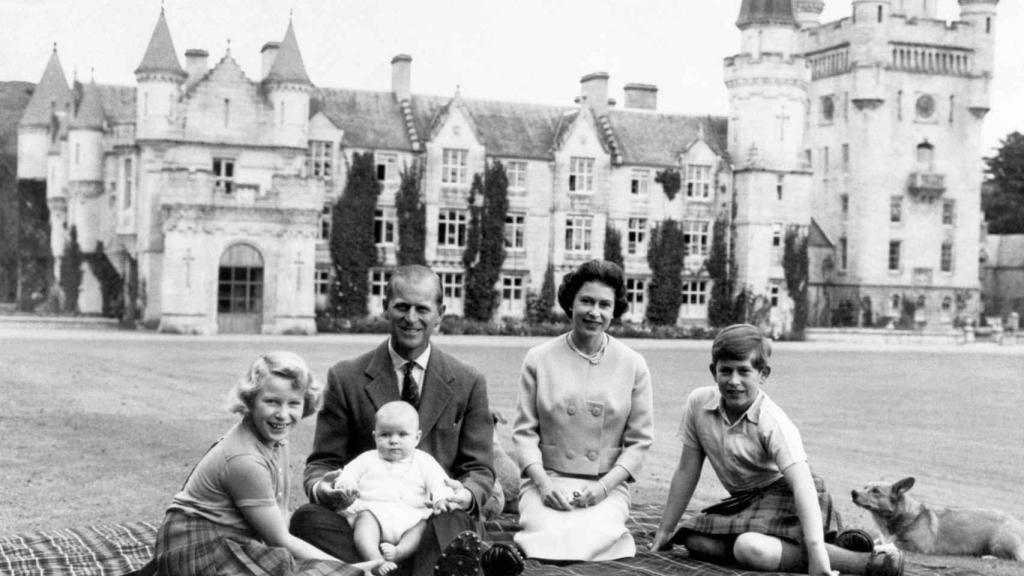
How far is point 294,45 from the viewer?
44.2 m

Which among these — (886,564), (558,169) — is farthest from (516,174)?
(886,564)

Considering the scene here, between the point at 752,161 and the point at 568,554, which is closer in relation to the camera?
the point at 568,554

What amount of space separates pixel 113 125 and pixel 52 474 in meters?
36.4

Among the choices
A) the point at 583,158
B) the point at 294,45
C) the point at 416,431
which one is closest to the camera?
the point at 416,431

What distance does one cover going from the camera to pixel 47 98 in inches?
2037

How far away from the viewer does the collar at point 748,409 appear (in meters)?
7.65

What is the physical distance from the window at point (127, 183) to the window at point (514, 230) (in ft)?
44.5

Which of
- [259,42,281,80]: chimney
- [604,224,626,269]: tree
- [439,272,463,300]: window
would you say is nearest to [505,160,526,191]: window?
[604,224,626,269]: tree

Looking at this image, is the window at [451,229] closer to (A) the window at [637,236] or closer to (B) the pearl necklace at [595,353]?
(A) the window at [637,236]

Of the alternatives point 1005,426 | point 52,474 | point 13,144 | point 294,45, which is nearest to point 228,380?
point 52,474

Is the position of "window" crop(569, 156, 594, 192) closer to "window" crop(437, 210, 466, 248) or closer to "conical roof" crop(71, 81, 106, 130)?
"window" crop(437, 210, 466, 248)

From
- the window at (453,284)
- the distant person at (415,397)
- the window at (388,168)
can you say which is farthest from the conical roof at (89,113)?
the distant person at (415,397)

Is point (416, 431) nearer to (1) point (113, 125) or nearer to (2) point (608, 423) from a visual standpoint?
(2) point (608, 423)

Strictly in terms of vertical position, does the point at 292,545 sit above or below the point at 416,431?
below
